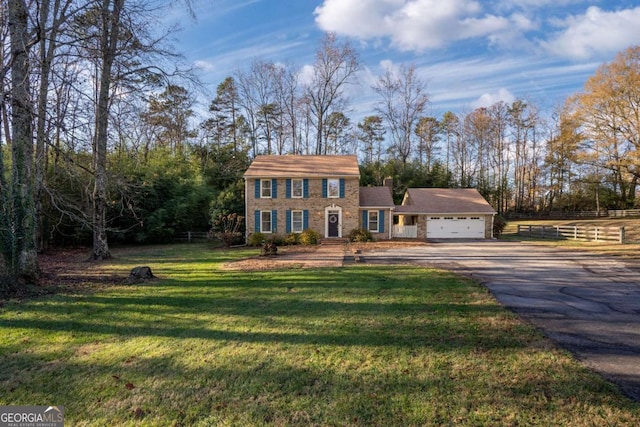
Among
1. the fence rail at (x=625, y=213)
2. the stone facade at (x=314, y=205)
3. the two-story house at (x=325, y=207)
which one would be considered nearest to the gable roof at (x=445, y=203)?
the two-story house at (x=325, y=207)

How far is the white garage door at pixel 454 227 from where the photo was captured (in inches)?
896

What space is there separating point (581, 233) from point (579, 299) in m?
17.9

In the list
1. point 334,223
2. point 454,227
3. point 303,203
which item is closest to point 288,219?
point 303,203

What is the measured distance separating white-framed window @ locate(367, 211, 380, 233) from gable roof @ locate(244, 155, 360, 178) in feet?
9.02

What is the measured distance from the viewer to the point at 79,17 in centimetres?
768

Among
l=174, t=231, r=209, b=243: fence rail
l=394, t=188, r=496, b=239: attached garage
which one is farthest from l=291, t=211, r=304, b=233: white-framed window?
l=174, t=231, r=209, b=243: fence rail

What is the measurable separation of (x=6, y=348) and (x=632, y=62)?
41134 mm

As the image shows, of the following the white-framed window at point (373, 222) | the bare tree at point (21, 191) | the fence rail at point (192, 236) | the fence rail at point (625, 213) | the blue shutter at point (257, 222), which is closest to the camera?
the bare tree at point (21, 191)

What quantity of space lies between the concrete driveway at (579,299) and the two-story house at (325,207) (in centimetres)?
869

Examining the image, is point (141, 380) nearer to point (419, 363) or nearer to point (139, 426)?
point (139, 426)

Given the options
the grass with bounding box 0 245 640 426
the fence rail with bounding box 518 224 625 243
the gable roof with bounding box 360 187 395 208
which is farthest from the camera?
the gable roof with bounding box 360 187 395 208

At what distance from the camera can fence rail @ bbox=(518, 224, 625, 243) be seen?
1845 cm

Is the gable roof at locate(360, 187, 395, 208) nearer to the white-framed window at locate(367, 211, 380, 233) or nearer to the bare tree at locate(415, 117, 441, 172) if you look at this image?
the white-framed window at locate(367, 211, 380, 233)

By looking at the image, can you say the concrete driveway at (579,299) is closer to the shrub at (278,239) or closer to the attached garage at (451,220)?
the shrub at (278,239)
